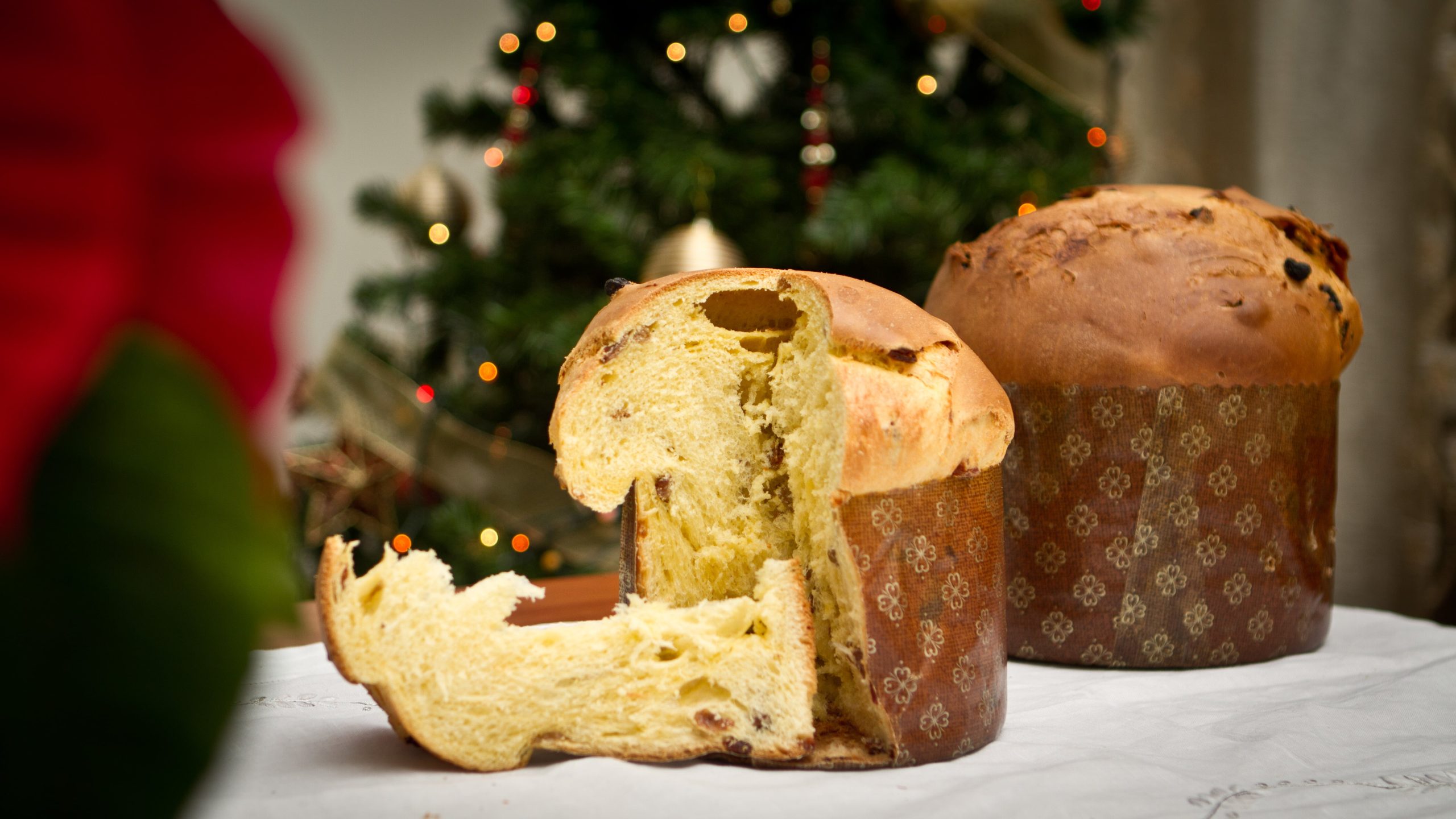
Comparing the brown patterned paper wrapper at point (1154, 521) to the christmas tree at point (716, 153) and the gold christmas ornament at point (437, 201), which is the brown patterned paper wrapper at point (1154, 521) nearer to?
the christmas tree at point (716, 153)

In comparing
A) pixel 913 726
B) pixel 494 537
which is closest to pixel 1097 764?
pixel 913 726

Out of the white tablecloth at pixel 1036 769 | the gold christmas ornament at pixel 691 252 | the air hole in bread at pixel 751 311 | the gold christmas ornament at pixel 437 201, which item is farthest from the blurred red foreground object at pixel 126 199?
the gold christmas ornament at pixel 437 201

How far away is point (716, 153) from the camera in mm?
1996

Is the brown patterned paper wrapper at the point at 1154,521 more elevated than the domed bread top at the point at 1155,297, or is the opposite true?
the domed bread top at the point at 1155,297

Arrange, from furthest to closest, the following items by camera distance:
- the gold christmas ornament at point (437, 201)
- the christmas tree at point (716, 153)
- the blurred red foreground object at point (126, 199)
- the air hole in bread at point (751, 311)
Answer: the gold christmas ornament at point (437, 201), the christmas tree at point (716, 153), the air hole in bread at point (751, 311), the blurred red foreground object at point (126, 199)

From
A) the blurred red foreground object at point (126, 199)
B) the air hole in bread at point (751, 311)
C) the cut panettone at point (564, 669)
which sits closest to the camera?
the blurred red foreground object at point (126, 199)

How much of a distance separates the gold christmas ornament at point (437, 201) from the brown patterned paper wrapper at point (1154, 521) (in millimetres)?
1463

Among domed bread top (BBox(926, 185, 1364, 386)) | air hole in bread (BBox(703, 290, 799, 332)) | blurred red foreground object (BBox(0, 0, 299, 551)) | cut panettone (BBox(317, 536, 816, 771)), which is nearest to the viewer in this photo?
blurred red foreground object (BBox(0, 0, 299, 551))

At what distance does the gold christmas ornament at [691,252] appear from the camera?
1819mm

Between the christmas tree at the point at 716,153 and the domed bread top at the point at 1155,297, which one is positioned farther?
the christmas tree at the point at 716,153

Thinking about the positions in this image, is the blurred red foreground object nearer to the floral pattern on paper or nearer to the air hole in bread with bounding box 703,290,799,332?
the floral pattern on paper

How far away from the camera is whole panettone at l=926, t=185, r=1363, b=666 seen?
1.40 metres

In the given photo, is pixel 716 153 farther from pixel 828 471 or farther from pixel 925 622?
pixel 925 622

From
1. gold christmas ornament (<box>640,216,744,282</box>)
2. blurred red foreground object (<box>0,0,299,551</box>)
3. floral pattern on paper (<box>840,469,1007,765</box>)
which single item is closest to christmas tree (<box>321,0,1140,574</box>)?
gold christmas ornament (<box>640,216,744,282</box>)
